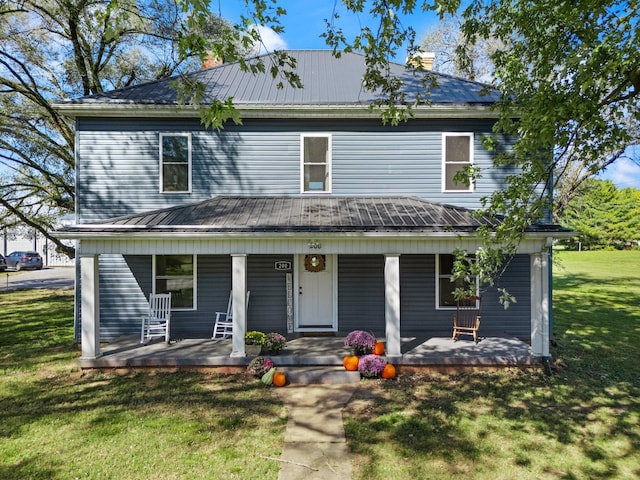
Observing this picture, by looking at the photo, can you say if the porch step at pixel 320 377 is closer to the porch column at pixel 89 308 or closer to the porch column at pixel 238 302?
the porch column at pixel 238 302

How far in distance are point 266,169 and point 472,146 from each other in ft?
16.3

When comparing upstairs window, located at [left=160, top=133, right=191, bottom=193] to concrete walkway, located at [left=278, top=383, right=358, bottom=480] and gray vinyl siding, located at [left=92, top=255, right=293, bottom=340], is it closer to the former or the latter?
gray vinyl siding, located at [left=92, top=255, right=293, bottom=340]

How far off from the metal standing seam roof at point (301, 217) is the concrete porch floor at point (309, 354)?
7.99 feet

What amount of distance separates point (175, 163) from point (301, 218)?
3.67 metres

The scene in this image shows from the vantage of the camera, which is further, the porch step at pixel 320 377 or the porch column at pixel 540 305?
the porch column at pixel 540 305

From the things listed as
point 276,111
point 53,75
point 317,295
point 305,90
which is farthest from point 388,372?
point 53,75

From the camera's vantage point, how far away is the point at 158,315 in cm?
880

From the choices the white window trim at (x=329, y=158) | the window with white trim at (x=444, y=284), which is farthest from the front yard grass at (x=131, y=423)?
the window with white trim at (x=444, y=284)

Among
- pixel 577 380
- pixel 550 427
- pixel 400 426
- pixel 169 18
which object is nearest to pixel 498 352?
pixel 577 380

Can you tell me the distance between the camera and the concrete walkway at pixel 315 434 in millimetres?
4172

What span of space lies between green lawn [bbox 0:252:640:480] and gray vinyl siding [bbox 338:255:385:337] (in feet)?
7.66

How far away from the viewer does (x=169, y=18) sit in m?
12.9

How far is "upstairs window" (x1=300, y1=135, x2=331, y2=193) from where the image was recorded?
9148mm

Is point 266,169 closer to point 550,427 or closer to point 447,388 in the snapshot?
point 447,388
